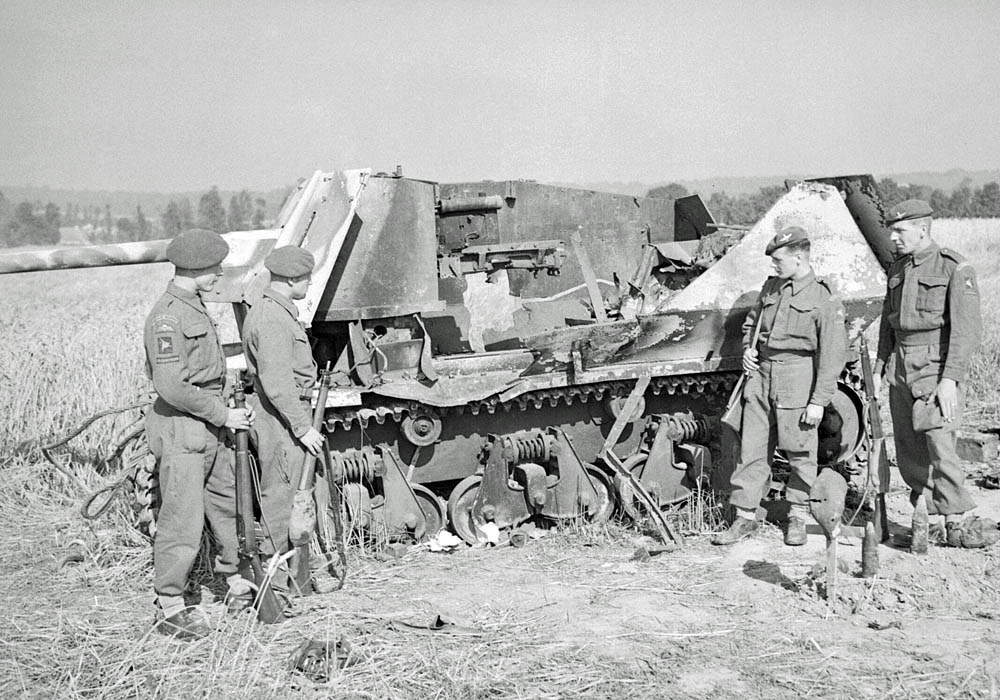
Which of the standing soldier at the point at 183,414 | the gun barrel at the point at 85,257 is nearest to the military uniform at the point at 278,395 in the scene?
the standing soldier at the point at 183,414

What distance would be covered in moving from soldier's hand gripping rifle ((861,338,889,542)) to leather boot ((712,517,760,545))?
2.58 feet

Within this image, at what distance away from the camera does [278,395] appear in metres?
5.22

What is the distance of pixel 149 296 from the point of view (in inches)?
693

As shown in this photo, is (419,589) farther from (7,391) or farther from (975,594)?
(7,391)

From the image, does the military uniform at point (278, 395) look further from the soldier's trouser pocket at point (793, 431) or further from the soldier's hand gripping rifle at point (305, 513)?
the soldier's trouser pocket at point (793, 431)

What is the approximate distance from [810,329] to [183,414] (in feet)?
12.4

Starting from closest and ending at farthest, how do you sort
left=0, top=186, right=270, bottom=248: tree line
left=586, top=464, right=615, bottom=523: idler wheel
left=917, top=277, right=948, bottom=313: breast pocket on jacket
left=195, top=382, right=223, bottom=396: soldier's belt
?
left=195, top=382, right=223, bottom=396: soldier's belt, left=917, top=277, right=948, bottom=313: breast pocket on jacket, left=586, top=464, right=615, bottom=523: idler wheel, left=0, top=186, right=270, bottom=248: tree line

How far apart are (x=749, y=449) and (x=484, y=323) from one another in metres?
6.81

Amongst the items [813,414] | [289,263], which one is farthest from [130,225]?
[813,414]

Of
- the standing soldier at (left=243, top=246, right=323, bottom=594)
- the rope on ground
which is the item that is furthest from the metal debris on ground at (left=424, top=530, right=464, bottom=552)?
the rope on ground

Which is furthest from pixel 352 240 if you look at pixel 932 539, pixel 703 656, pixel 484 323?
pixel 484 323

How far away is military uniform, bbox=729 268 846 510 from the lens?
6.09m

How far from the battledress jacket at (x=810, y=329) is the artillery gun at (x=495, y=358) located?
2.31 feet

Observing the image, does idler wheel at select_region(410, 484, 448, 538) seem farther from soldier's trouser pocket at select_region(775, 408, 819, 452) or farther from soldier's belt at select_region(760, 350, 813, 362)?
soldier's belt at select_region(760, 350, 813, 362)
